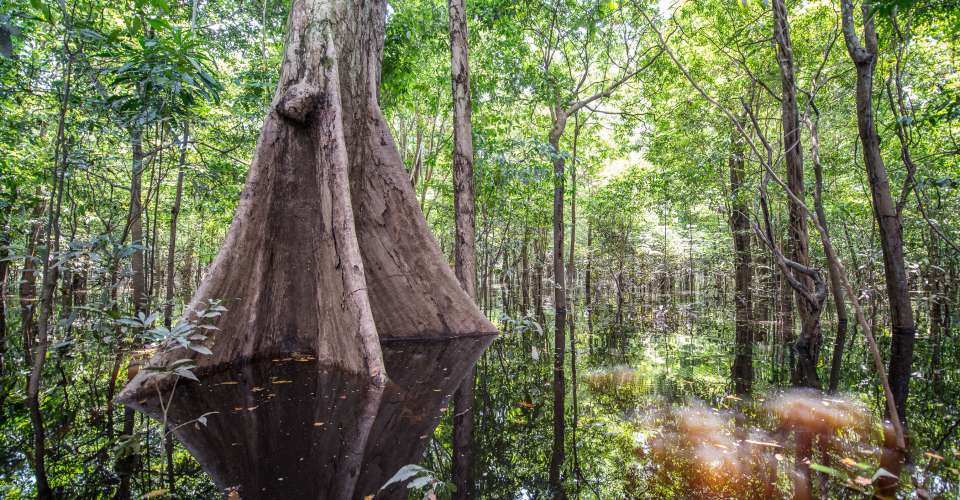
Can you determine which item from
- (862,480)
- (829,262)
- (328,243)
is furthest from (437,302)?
(829,262)

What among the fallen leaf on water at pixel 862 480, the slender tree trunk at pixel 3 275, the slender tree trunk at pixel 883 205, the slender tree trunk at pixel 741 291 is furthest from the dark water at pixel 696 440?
the slender tree trunk at pixel 3 275

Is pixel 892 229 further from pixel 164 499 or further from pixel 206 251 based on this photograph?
pixel 206 251

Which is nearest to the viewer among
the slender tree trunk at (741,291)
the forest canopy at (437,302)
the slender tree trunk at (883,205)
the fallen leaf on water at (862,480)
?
the fallen leaf on water at (862,480)

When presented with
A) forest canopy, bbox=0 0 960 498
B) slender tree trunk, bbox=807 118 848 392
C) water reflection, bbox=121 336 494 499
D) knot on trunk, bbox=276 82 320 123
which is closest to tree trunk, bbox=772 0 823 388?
forest canopy, bbox=0 0 960 498

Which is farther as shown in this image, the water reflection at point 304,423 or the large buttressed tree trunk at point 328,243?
the large buttressed tree trunk at point 328,243

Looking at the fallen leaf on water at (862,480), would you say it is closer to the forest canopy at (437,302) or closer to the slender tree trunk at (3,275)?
the forest canopy at (437,302)

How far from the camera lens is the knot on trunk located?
4.41m

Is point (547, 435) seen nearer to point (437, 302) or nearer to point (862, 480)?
point (862, 480)

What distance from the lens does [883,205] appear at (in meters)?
6.27

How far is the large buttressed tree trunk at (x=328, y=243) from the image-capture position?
385cm

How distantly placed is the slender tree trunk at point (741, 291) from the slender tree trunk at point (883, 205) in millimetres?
1417

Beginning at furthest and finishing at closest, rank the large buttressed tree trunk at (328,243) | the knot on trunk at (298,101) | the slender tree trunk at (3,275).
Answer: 1. the knot on trunk at (298,101)
2. the large buttressed tree trunk at (328,243)
3. the slender tree trunk at (3,275)

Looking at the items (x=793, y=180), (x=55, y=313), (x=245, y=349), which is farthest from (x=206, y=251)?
(x=793, y=180)

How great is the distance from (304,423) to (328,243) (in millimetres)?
1973
